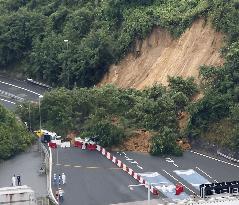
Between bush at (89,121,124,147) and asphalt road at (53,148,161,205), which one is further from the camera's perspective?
bush at (89,121,124,147)

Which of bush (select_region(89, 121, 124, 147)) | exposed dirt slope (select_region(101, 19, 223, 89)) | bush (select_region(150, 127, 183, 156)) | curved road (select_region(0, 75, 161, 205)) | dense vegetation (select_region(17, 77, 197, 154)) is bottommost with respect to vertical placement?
curved road (select_region(0, 75, 161, 205))

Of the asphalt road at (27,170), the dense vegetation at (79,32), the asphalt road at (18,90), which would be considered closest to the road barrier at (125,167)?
the asphalt road at (27,170)

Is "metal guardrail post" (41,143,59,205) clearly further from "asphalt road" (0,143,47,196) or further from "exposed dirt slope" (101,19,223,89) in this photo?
"exposed dirt slope" (101,19,223,89)

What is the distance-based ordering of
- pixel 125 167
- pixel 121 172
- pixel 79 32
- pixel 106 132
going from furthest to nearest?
pixel 79 32, pixel 106 132, pixel 125 167, pixel 121 172

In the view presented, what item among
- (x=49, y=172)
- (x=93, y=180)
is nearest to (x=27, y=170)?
(x=49, y=172)

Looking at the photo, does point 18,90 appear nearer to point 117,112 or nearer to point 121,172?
point 117,112

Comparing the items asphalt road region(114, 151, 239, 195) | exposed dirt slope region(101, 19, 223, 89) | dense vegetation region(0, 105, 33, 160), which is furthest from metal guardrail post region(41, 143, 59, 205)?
exposed dirt slope region(101, 19, 223, 89)
